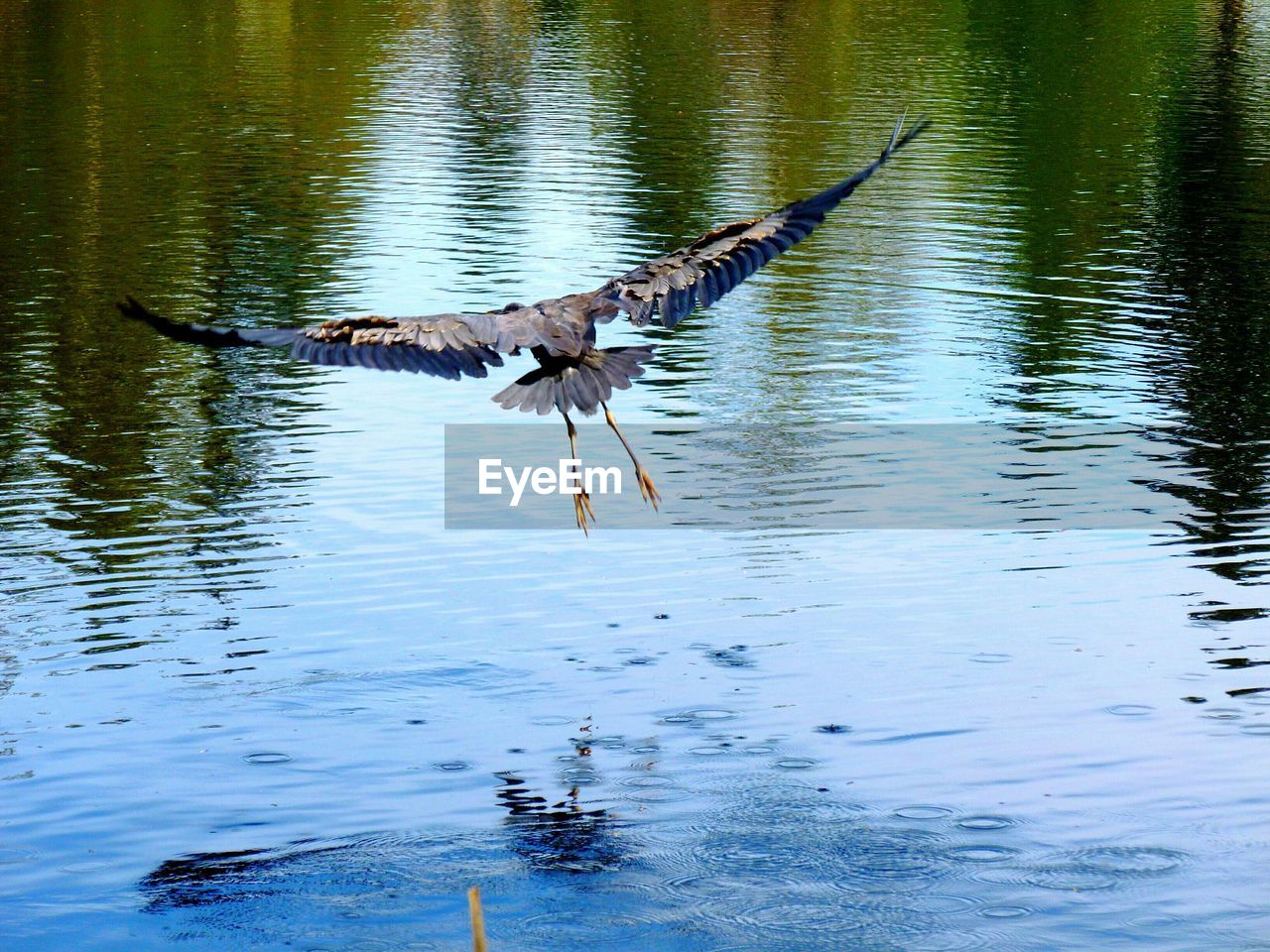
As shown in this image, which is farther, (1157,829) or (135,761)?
(135,761)

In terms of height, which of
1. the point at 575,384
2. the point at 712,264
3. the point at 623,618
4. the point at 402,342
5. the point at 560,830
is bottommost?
the point at 560,830

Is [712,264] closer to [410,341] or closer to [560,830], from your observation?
[410,341]

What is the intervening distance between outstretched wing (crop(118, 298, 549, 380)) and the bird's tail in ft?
0.96

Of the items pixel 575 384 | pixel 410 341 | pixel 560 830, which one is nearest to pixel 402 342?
pixel 410 341

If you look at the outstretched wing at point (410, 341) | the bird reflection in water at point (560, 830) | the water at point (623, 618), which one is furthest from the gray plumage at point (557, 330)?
the bird reflection in water at point (560, 830)

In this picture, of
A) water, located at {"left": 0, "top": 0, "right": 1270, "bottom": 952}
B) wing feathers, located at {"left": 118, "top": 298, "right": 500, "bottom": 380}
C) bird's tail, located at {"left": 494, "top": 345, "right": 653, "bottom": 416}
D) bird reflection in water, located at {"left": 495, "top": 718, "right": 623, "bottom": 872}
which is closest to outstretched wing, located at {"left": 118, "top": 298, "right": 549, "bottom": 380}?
wing feathers, located at {"left": 118, "top": 298, "right": 500, "bottom": 380}

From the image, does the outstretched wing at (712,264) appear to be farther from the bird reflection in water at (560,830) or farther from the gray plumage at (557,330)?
the bird reflection in water at (560,830)

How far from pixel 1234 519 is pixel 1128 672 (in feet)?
10.8

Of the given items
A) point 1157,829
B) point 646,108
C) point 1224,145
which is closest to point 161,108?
point 646,108

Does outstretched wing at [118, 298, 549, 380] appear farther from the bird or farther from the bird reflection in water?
the bird reflection in water

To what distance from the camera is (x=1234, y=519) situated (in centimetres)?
1373

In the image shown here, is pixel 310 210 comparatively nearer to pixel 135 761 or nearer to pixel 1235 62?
pixel 135 761

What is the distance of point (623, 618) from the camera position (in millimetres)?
11805

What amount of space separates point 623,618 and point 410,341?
2.93 metres
